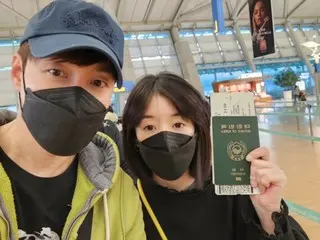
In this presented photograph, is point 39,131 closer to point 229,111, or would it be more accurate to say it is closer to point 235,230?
point 229,111

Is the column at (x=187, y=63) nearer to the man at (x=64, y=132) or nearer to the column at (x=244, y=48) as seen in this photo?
the column at (x=244, y=48)

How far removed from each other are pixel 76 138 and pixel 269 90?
88.1 ft

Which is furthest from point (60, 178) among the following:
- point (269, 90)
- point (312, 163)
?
point (269, 90)

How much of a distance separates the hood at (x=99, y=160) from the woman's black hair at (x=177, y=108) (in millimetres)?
220

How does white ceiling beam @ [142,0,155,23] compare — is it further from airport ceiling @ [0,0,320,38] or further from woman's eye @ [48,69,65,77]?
woman's eye @ [48,69,65,77]

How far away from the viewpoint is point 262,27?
385 inches

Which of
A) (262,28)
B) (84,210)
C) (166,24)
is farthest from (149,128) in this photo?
(166,24)

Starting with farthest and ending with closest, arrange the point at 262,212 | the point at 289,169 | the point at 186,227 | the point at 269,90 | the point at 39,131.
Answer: the point at 269,90, the point at 289,169, the point at 186,227, the point at 262,212, the point at 39,131

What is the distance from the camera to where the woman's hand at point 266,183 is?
3.92 feet

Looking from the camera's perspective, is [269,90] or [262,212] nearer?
[262,212]

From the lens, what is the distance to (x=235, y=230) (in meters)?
1.46

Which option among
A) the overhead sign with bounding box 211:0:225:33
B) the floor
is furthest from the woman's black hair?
the overhead sign with bounding box 211:0:225:33

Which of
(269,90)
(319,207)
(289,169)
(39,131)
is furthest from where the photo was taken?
(269,90)

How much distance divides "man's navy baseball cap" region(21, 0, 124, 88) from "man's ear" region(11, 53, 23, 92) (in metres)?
0.09
